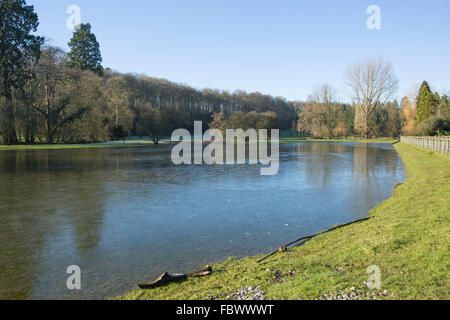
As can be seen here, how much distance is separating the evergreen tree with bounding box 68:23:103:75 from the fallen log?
64333 millimetres

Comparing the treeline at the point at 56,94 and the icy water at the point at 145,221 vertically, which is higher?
the treeline at the point at 56,94

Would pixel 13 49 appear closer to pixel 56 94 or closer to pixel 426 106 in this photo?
pixel 56 94

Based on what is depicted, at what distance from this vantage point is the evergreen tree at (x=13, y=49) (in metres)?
41.8

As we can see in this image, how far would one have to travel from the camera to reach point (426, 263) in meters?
4.57

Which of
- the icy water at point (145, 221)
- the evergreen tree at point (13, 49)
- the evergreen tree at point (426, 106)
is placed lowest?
the icy water at point (145, 221)

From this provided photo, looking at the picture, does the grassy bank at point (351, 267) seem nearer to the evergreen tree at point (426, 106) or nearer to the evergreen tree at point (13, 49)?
the evergreen tree at point (13, 49)

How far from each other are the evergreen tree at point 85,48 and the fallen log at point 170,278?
64333 mm

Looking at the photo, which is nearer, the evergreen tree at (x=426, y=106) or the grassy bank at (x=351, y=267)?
the grassy bank at (x=351, y=267)

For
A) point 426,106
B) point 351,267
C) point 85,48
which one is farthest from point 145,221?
point 85,48

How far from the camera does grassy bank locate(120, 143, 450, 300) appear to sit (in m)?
3.96

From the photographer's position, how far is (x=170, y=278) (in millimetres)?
4887

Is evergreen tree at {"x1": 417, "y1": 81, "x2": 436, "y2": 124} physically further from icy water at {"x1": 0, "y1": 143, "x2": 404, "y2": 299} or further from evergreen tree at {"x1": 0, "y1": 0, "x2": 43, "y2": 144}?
evergreen tree at {"x1": 0, "y1": 0, "x2": 43, "y2": 144}

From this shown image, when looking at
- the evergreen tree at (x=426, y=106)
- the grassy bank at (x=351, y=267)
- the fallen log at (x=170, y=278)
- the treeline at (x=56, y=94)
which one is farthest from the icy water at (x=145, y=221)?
the evergreen tree at (x=426, y=106)

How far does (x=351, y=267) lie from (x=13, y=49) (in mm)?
51098
